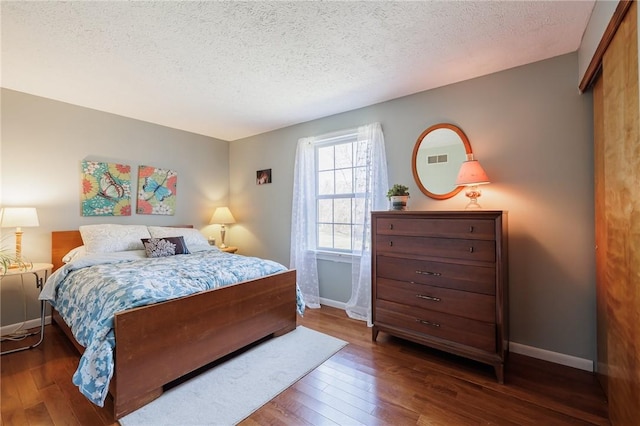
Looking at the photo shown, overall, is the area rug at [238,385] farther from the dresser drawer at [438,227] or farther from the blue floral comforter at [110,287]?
the dresser drawer at [438,227]

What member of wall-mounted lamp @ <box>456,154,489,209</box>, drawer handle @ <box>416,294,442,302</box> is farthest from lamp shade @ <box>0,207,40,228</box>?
wall-mounted lamp @ <box>456,154,489,209</box>

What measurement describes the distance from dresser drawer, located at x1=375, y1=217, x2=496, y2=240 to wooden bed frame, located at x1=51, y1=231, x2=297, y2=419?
3.46 ft

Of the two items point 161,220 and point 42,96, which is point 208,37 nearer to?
point 42,96

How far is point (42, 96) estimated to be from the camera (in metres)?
2.82

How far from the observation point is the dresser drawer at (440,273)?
6.37 feet

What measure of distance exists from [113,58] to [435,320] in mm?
3227

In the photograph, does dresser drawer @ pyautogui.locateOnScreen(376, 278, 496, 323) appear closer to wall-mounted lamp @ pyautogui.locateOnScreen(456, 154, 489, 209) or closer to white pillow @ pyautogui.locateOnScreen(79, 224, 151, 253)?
wall-mounted lamp @ pyautogui.locateOnScreen(456, 154, 489, 209)

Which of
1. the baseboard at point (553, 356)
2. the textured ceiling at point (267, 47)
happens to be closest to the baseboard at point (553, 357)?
the baseboard at point (553, 356)

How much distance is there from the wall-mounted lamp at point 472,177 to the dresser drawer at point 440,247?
0.54 m

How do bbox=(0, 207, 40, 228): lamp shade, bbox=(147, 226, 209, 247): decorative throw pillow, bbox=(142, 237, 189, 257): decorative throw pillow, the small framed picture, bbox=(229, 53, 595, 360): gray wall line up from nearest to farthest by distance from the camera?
bbox=(229, 53, 595, 360): gray wall, bbox=(0, 207, 40, 228): lamp shade, bbox=(142, 237, 189, 257): decorative throw pillow, bbox=(147, 226, 209, 247): decorative throw pillow, the small framed picture

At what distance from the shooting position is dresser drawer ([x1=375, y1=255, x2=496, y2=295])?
1941 mm

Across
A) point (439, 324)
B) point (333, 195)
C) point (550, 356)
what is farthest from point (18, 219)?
point (550, 356)

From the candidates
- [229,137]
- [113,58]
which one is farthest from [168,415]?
[229,137]

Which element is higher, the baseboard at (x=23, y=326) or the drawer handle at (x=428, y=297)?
the drawer handle at (x=428, y=297)
